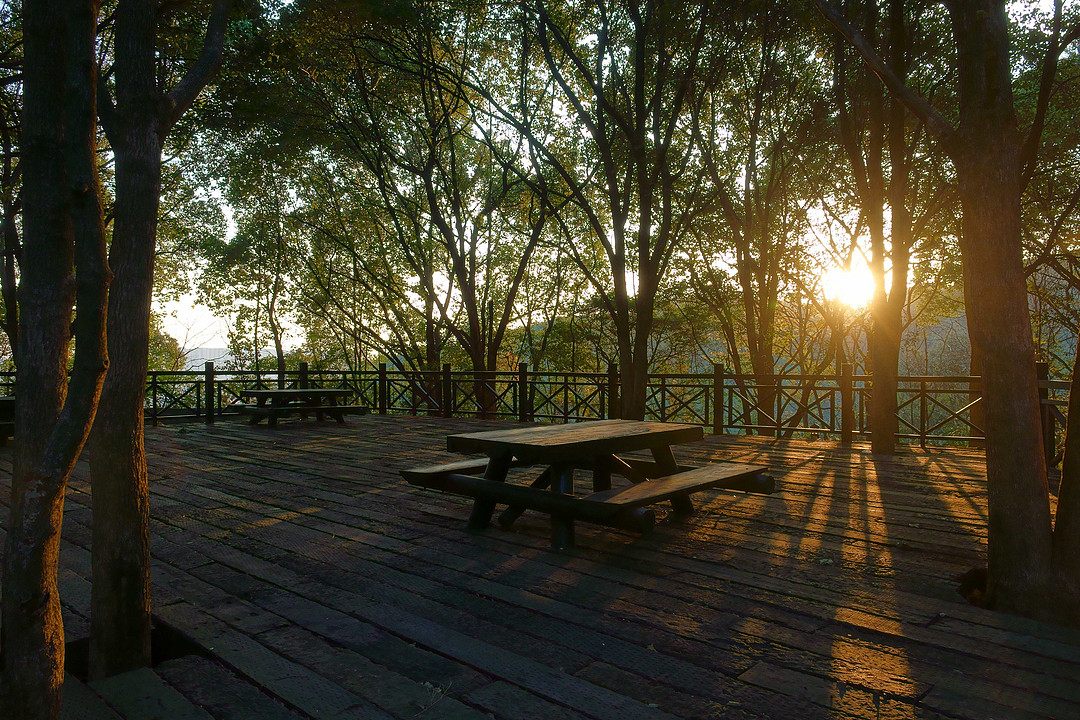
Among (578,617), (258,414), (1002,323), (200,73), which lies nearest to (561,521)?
(578,617)

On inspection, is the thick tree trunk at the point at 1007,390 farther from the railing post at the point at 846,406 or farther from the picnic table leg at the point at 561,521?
the railing post at the point at 846,406

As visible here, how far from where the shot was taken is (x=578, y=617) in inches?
110

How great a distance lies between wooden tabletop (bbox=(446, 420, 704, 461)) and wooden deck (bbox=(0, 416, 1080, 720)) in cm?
57

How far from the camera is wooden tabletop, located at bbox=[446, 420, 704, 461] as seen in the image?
372 centimetres

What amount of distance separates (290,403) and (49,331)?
11.4 m

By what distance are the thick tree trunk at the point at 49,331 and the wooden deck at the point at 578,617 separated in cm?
48

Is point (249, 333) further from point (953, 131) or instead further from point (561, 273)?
point (953, 131)

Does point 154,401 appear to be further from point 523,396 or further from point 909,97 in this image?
point 909,97

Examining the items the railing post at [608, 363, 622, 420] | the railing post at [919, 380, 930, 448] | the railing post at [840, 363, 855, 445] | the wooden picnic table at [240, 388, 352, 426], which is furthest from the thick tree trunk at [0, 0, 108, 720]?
the railing post at [608, 363, 622, 420]

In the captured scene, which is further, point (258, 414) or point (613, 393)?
Answer: point (613, 393)

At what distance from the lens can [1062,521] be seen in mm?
2729

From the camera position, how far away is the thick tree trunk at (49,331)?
1717mm

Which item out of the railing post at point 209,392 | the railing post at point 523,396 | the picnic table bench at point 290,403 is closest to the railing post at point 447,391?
the railing post at point 523,396

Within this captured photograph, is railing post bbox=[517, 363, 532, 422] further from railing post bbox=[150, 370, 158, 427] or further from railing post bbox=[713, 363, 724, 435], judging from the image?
railing post bbox=[150, 370, 158, 427]
